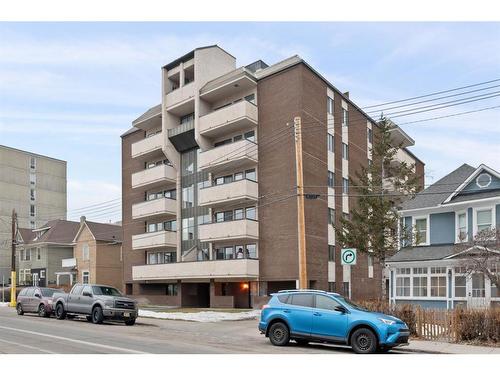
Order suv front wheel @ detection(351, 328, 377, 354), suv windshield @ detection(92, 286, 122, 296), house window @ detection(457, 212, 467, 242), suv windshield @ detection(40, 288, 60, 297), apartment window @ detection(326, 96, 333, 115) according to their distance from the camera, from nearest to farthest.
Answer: suv front wheel @ detection(351, 328, 377, 354) < suv windshield @ detection(92, 286, 122, 296) < suv windshield @ detection(40, 288, 60, 297) < house window @ detection(457, 212, 467, 242) < apartment window @ detection(326, 96, 333, 115)

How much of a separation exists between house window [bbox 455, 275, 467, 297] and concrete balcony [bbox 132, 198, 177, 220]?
24.3 meters

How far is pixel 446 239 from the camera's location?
30.2m

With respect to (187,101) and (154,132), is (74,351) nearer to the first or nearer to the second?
(187,101)

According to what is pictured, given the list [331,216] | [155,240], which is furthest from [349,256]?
[155,240]

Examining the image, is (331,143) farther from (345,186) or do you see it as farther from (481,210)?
(481,210)

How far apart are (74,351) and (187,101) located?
31025mm

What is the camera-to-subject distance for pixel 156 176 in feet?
150

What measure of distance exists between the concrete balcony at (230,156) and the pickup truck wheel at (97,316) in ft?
53.9

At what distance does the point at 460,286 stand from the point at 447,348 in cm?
1276

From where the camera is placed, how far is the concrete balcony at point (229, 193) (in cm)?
3756

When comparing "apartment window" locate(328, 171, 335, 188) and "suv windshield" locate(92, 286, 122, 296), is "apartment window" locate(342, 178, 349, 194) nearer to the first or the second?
"apartment window" locate(328, 171, 335, 188)

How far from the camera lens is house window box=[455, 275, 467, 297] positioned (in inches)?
1103

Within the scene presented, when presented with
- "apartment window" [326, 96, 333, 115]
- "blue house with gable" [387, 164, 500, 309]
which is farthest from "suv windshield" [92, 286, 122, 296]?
"apartment window" [326, 96, 333, 115]

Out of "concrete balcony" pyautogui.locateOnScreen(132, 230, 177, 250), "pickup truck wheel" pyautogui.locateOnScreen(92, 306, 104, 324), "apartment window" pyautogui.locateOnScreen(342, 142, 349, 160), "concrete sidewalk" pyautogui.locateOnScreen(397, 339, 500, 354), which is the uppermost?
"apartment window" pyautogui.locateOnScreen(342, 142, 349, 160)
